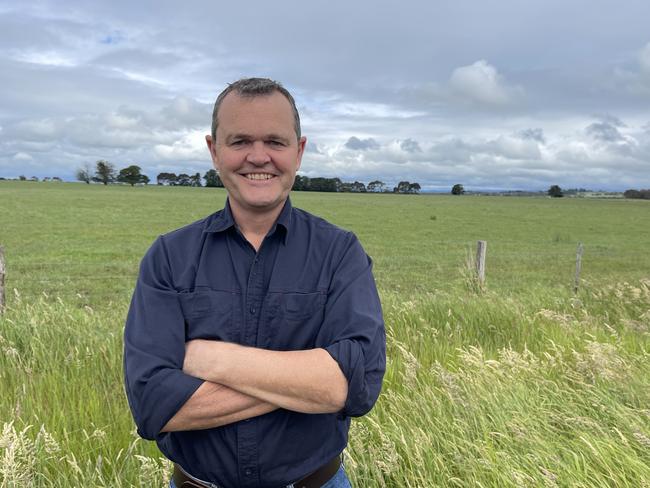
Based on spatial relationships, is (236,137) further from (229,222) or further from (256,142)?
(229,222)

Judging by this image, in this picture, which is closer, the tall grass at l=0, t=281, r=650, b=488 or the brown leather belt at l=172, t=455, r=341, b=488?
the brown leather belt at l=172, t=455, r=341, b=488

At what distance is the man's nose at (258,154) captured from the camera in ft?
6.07

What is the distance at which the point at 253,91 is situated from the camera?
72.7 inches

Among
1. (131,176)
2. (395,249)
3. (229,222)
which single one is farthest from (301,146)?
(131,176)

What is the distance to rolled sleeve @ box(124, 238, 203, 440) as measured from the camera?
173 centimetres

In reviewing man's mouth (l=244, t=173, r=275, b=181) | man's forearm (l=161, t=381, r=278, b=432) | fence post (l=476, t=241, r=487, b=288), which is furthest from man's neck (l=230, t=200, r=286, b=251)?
fence post (l=476, t=241, r=487, b=288)

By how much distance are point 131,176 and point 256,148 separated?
134271 mm

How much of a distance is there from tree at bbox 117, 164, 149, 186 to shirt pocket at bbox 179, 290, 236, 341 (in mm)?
130904

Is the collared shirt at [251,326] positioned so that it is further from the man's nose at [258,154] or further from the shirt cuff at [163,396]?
the man's nose at [258,154]

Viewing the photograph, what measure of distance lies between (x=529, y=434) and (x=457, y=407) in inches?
19.5

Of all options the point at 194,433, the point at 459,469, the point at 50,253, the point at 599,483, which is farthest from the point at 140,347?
the point at 50,253

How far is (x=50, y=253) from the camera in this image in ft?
63.6

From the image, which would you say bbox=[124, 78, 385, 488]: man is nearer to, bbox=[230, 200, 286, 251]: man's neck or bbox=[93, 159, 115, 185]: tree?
bbox=[230, 200, 286, 251]: man's neck

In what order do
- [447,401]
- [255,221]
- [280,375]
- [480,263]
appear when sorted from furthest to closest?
[480,263], [447,401], [255,221], [280,375]
